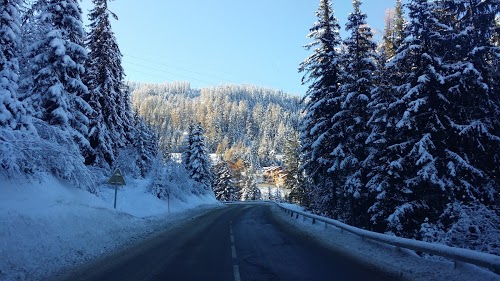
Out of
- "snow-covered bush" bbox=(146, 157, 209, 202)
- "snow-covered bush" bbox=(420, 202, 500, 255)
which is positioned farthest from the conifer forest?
"snow-covered bush" bbox=(146, 157, 209, 202)

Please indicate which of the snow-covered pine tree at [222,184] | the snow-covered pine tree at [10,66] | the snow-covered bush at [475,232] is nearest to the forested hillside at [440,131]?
the snow-covered bush at [475,232]

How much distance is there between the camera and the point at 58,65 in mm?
18359

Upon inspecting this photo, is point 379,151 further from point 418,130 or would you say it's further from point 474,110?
point 474,110

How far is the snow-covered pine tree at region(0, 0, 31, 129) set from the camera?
11391mm

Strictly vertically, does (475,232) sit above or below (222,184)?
below

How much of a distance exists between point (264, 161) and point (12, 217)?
16592cm

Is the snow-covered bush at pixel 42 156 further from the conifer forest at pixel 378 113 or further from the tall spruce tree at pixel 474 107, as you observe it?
the tall spruce tree at pixel 474 107

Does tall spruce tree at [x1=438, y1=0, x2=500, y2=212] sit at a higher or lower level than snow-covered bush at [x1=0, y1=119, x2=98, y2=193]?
higher

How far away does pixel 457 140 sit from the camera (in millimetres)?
14883

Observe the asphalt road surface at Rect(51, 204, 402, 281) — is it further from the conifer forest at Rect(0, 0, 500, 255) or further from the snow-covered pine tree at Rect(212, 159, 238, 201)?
the snow-covered pine tree at Rect(212, 159, 238, 201)

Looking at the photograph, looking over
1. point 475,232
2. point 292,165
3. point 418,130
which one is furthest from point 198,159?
point 475,232

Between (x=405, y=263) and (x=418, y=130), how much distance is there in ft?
28.1

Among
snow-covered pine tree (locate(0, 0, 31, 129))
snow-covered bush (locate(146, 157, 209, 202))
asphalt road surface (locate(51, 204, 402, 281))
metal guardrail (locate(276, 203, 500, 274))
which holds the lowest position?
asphalt road surface (locate(51, 204, 402, 281))

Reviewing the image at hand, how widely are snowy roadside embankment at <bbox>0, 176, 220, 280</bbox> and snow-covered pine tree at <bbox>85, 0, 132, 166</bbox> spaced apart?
332 inches
